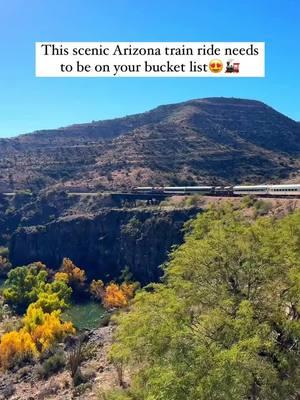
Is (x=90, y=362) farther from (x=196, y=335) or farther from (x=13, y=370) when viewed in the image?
(x=196, y=335)

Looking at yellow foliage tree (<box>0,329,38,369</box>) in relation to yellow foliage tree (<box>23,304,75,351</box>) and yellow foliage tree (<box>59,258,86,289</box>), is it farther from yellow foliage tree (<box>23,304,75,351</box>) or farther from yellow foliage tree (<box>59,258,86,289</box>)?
yellow foliage tree (<box>59,258,86,289</box>)

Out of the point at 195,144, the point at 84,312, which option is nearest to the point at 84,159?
the point at 195,144

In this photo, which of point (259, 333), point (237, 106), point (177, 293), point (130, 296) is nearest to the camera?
point (259, 333)

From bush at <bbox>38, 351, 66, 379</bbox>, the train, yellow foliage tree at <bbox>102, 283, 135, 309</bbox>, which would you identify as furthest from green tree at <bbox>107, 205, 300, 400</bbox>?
the train

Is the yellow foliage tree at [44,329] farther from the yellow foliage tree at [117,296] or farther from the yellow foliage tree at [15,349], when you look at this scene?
the yellow foliage tree at [117,296]

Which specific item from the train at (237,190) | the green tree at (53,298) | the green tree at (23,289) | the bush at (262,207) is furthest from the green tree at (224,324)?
the train at (237,190)

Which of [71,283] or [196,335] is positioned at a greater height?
[196,335]
